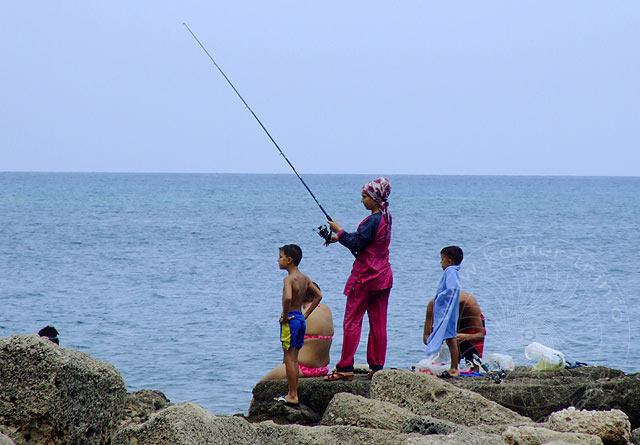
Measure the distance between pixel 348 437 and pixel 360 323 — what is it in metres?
1.92

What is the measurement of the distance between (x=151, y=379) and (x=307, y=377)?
466 cm

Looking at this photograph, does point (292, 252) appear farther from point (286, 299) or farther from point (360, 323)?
point (360, 323)

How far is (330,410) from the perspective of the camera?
5.74 metres

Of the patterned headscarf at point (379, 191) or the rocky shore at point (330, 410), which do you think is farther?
the patterned headscarf at point (379, 191)

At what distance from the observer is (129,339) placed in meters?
13.9

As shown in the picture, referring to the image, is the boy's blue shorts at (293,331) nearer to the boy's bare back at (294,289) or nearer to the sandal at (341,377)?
the boy's bare back at (294,289)

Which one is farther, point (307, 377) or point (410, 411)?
point (307, 377)

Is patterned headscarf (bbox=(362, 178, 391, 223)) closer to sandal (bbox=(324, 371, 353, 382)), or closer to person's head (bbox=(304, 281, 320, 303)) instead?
person's head (bbox=(304, 281, 320, 303))

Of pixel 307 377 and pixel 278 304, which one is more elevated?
pixel 307 377

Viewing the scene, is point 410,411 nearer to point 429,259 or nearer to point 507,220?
point 429,259

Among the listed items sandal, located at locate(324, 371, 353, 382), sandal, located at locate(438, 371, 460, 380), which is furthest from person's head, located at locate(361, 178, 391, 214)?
sandal, located at locate(438, 371, 460, 380)

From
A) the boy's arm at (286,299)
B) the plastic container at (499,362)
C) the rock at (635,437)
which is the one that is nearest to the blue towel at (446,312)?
the plastic container at (499,362)

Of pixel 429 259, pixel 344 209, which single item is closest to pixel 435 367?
pixel 429 259

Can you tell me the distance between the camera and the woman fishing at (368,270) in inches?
266
